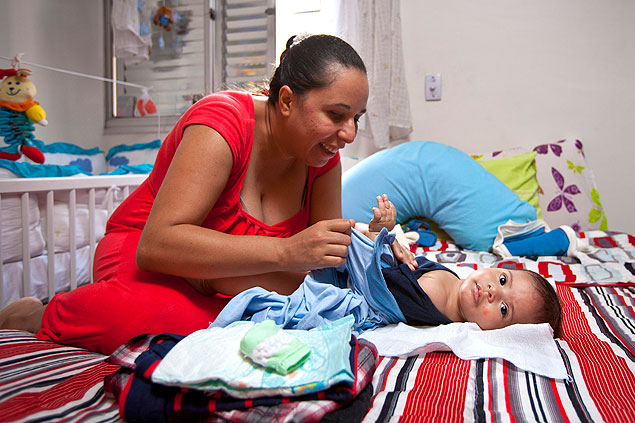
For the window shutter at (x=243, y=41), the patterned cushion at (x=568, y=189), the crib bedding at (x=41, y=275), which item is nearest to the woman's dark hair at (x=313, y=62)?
the crib bedding at (x=41, y=275)

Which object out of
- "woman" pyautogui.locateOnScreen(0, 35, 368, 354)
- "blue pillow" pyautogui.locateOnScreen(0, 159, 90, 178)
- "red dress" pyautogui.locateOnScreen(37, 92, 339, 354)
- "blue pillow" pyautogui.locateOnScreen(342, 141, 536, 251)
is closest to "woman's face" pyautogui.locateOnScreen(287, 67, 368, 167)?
"woman" pyautogui.locateOnScreen(0, 35, 368, 354)

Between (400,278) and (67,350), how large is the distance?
751mm

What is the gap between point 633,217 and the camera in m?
2.67

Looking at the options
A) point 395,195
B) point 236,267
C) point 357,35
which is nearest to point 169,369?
point 236,267

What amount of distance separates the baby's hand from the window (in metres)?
2.45

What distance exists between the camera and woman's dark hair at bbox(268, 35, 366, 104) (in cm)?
102

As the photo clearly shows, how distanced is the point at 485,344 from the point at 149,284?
29.0 inches

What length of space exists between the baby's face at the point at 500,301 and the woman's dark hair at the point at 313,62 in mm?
609

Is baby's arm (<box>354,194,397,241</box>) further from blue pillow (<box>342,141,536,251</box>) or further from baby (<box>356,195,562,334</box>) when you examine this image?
blue pillow (<box>342,141,536,251</box>)

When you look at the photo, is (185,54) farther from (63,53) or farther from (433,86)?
(433,86)

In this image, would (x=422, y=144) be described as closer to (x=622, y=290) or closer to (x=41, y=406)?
(x=622, y=290)

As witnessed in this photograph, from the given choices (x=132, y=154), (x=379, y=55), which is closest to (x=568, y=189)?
(x=379, y=55)

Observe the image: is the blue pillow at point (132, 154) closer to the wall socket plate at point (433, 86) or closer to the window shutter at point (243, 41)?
the window shutter at point (243, 41)

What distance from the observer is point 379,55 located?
A: 8.51 feet
